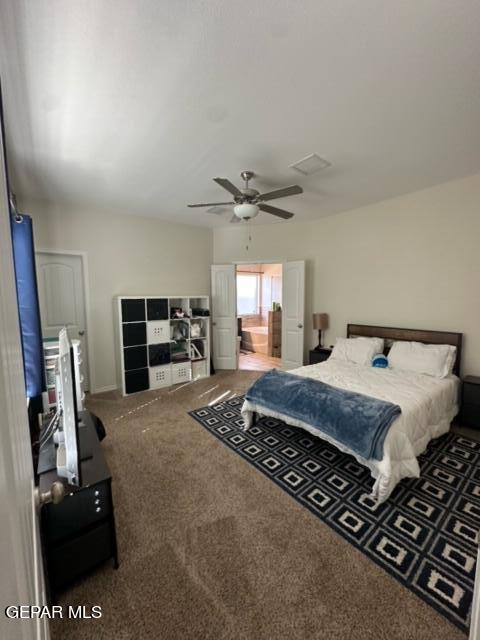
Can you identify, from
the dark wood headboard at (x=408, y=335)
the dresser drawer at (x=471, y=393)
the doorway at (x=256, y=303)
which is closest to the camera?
the dresser drawer at (x=471, y=393)

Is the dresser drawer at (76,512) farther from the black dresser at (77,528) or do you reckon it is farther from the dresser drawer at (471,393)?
the dresser drawer at (471,393)

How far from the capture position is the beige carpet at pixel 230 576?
4.31ft

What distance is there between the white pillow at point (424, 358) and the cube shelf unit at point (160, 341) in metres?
2.95

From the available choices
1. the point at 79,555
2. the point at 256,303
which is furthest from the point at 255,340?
the point at 79,555

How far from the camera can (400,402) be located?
242 cm

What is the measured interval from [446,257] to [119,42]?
3.71 meters

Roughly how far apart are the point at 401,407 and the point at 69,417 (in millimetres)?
2379

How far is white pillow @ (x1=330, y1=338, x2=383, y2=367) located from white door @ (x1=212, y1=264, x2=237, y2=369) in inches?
78.6

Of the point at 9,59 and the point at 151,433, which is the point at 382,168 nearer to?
the point at 9,59

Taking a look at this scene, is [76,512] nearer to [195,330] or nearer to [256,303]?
[195,330]

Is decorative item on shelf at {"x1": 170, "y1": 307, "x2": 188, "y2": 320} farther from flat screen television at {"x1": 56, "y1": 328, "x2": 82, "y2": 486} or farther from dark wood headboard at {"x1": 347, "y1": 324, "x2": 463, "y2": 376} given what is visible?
flat screen television at {"x1": 56, "y1": 328, "x2": 82, "y2": 486}

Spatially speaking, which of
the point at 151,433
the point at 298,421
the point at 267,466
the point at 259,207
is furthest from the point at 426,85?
the point at 151,433

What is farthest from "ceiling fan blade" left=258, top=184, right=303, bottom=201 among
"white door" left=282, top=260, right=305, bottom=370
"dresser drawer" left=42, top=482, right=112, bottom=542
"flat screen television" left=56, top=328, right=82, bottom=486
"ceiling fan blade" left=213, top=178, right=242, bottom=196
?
"dresser drawer" left=42, top=482, right=112, bottom=542

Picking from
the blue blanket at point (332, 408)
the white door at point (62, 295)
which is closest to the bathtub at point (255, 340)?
the blue blanket at point (332, 408)
